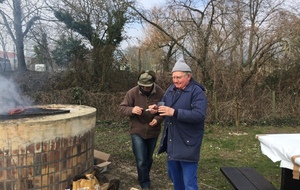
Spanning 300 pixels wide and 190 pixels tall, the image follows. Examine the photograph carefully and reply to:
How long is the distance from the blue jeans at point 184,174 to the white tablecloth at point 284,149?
2.95 feet

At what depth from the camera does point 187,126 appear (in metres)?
3.35

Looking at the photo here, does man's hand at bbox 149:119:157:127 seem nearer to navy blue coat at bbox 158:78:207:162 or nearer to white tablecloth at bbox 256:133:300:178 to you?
navy blue coat at bbox 158:78:207:162

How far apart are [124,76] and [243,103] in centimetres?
438

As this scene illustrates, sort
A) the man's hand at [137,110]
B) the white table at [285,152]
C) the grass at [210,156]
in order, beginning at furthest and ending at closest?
the grass at [210,156]
the man's hand at [137,110]
the white table at [285,152]

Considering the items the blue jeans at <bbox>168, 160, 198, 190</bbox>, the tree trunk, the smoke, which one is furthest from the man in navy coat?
the tree trunk

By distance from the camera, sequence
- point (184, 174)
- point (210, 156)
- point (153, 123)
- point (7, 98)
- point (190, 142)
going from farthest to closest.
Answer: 1. point (210, 156)
2. point (7, 98)
3. point (153, 123)
4. point (184, 174)
5. point (190, 142)

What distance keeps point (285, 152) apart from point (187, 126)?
3.42 feet

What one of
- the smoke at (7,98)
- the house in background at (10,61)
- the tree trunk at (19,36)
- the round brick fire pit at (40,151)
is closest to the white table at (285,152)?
the round brick fire pit at (40,151)

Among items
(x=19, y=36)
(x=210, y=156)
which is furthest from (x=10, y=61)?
(x=210, y=156)

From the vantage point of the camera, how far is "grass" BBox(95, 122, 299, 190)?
485 cm

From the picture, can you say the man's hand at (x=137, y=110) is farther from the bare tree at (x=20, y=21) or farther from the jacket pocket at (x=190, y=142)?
the bare tree at (x=20, y=21)

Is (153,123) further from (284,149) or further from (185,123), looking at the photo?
(284,149)

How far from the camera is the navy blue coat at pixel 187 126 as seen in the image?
10.7ft

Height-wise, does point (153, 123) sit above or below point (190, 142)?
above
